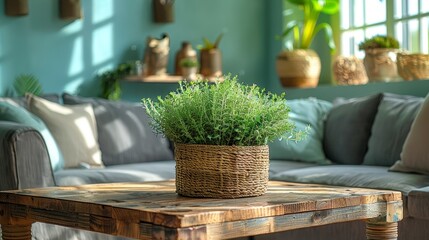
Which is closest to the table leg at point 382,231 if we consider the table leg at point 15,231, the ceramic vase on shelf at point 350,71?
the table leg at point 15,231

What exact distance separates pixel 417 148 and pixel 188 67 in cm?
220

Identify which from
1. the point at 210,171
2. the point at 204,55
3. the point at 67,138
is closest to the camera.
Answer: the point at 210,171

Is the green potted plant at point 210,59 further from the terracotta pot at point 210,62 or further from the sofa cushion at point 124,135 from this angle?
the sofa cushion at point 124,135

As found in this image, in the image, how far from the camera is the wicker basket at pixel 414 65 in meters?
4.46

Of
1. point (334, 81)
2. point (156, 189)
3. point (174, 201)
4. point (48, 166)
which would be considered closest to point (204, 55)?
point (334, 81)

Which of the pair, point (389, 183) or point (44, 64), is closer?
point (389, 183)

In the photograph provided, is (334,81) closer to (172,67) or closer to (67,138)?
(172,67)

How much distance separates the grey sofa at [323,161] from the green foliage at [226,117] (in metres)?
1.01

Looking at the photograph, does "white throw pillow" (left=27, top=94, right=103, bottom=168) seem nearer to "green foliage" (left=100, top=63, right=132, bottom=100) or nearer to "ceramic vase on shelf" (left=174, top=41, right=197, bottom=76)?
"green foliage" (left=100, top=63, right=132, bottom=100)

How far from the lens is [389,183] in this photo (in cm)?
337

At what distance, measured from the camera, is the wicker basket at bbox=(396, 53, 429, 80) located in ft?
14.6

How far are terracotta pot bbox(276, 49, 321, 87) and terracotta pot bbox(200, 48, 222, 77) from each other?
446mm

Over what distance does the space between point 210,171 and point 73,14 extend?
10.0ft

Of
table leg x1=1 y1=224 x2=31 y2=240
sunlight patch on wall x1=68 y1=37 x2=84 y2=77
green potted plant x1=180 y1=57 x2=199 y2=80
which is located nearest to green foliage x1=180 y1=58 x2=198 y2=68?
green potted plant x1=180 y1=57 x2=199 y2=80
